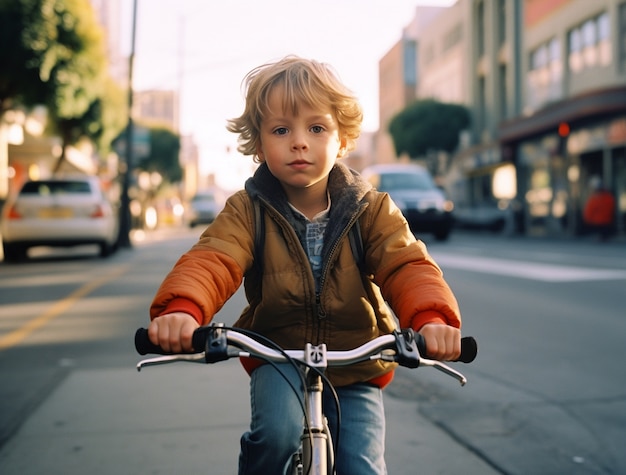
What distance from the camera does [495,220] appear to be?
108 feet

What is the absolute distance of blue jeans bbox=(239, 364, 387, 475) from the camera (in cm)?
216

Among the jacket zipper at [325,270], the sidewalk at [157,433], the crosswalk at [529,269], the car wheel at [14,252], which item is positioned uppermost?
the jacket zipper at [325,270]

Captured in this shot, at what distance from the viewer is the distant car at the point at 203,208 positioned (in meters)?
40.4

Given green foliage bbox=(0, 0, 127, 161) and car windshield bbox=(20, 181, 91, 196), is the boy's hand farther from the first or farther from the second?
green foliage bbox=(0, 0, 127, 161)

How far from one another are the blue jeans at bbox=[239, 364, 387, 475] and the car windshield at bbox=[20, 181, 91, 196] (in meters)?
14.5

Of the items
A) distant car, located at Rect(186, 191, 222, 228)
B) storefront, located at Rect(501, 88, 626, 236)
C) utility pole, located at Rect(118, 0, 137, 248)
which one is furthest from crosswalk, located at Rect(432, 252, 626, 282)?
distant car, located at Rect(186, 191, 222, 228)

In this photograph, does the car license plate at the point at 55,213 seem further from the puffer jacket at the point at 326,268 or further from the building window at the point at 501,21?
the building window at the point at 501,21

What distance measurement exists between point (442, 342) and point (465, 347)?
6cm

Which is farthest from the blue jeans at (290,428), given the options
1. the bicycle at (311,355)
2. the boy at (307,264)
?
the bicycle at (311,355)

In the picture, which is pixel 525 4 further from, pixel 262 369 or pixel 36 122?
pixel 262 369

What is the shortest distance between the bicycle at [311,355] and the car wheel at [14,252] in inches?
587

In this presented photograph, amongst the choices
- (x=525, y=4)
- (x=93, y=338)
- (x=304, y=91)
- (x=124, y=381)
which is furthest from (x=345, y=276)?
(x=525, y=4)

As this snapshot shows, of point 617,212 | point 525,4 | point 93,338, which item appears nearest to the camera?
point 93,338

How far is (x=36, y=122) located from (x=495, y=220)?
2040 centimetres
